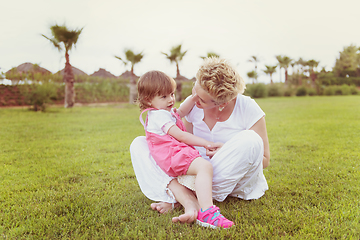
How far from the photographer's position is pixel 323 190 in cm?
265

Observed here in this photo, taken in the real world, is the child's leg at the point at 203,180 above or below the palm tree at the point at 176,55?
below

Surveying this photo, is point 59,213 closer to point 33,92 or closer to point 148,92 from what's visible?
point 148,92

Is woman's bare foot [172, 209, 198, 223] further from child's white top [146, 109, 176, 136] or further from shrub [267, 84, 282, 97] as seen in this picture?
shrub [267, 84, 282, 97]

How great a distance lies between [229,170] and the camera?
2.04 m

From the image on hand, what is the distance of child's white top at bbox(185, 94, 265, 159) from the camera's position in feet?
7.53

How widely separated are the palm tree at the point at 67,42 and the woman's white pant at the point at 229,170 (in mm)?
13514

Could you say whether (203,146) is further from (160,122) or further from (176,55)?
(176,55)

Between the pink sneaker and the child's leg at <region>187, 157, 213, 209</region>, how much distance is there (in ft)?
0.12

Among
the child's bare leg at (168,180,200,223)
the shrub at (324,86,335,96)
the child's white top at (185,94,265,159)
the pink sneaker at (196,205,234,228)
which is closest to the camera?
the pink sneaker at (196,205,234,228)

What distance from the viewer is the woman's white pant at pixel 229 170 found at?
6.47 ft

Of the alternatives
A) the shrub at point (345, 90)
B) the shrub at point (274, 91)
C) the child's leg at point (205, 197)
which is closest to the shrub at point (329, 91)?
the shrub at point (345, 90)

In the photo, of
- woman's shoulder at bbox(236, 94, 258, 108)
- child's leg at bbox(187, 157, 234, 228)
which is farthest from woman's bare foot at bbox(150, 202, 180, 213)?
woman's shoulder at bbox(236, 94, 258, 108)

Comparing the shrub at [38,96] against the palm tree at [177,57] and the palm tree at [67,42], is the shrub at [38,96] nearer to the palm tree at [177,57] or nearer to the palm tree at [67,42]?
the palm tree at [67,42]

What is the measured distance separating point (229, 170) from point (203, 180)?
0.21 metres
